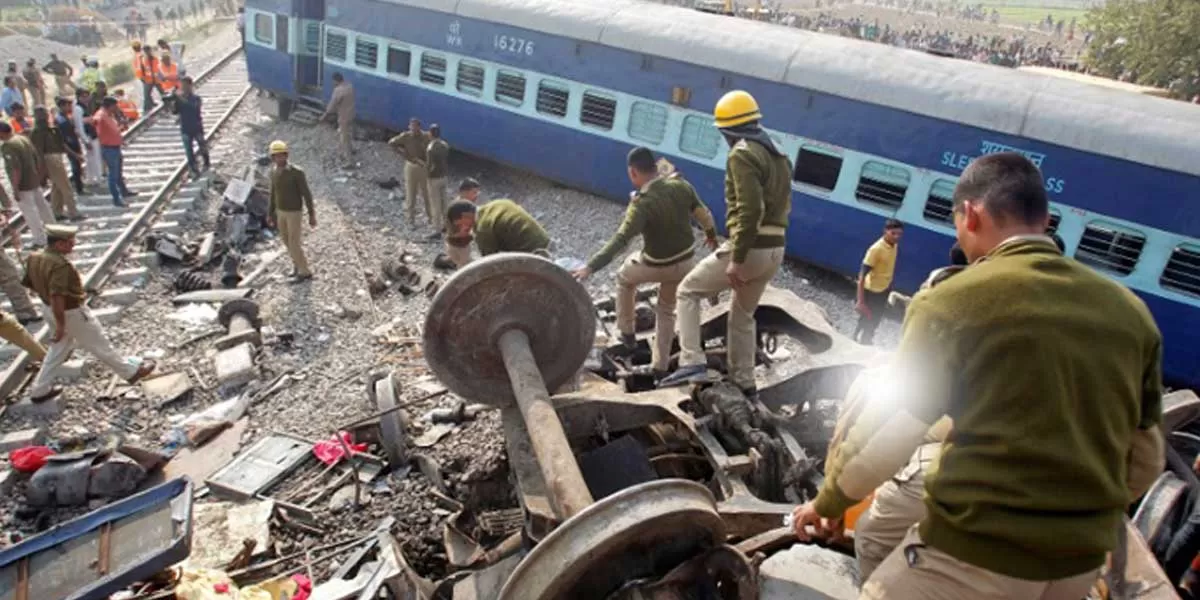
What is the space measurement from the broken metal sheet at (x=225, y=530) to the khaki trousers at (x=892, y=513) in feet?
13.3

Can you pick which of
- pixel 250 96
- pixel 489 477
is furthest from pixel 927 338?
pixel 250 96

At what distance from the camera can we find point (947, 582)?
229 cm

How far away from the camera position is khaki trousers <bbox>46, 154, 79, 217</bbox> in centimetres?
1105

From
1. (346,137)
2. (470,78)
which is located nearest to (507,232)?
(470,78)

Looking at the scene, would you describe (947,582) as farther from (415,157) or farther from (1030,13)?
(1030,13)

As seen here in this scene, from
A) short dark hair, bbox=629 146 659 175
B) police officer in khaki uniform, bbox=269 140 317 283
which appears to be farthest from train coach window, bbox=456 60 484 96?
short dark hair, bbox=629 146 659 175

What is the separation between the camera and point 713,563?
2900 millimetres

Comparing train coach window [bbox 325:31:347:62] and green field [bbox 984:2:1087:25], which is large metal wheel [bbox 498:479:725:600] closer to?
train coach window [bbox 325:31:347:62]

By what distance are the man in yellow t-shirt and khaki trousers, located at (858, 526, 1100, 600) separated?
624 cm

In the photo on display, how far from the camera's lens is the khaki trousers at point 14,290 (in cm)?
833

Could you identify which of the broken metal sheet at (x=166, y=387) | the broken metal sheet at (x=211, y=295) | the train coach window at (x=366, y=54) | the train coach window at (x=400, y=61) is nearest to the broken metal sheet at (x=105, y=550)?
the broken metal sheet at (x=166, y=387)

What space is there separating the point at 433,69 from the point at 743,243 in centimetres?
1126

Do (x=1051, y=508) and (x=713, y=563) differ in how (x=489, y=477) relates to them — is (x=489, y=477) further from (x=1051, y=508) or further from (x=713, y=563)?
(x=1051, y=508)

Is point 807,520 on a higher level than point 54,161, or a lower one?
higher
